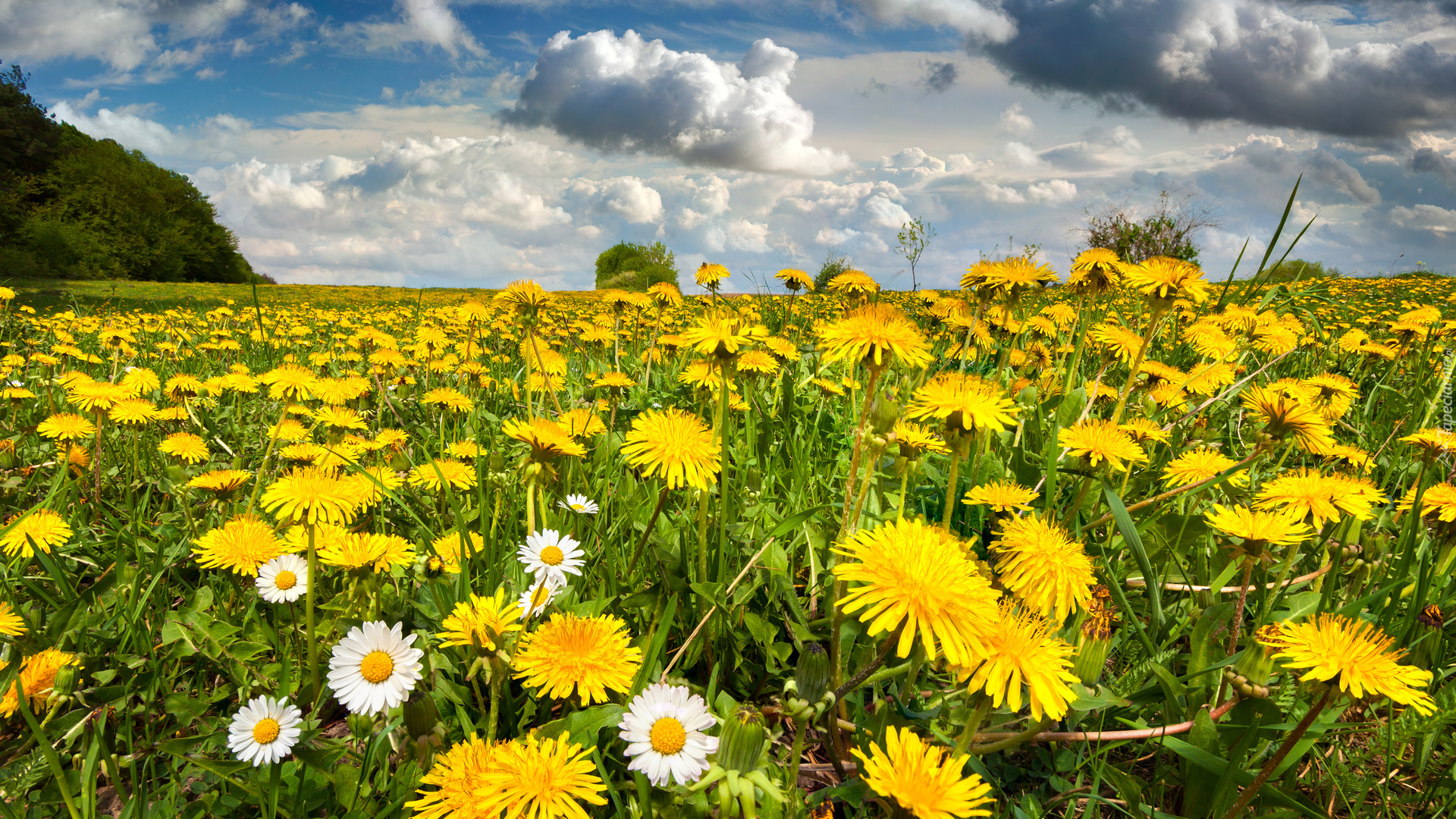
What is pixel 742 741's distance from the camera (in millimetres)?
907

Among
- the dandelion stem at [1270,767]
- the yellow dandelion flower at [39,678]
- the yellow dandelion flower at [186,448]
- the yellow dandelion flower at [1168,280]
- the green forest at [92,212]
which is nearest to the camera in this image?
the dandelion stem at [1270,767]

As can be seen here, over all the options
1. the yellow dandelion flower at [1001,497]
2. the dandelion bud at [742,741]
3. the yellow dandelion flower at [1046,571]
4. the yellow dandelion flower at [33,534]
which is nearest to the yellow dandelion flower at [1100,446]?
the yellow dandelion flower at [1001,497]

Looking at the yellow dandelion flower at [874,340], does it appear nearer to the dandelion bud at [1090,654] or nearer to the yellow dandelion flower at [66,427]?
the dandelion bud at [1090,654]

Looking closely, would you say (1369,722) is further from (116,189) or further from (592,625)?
(116,189)

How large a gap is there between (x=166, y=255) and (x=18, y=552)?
49.1m

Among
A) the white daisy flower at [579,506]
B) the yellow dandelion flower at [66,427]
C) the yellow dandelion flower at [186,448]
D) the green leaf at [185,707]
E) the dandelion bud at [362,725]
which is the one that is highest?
the yellow dandelion flower at [66,427]

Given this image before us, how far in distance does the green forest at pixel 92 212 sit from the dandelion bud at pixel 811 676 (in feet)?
110

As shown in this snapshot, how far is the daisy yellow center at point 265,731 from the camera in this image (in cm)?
112

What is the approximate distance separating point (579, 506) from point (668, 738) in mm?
921

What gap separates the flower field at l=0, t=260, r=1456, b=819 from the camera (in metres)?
1.00

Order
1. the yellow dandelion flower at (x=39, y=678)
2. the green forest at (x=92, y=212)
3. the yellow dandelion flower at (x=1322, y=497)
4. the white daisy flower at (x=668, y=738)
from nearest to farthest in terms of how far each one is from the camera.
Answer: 1. the white daisy flower at (x=668, y=738)
2. the yellow dandelion flower at (x=39, y=678)
3. the yellow dandelion flower at (x=1322, y=497)
4. the green forest at (x=92, y=212)

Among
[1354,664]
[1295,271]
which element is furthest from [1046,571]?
[1295,271]

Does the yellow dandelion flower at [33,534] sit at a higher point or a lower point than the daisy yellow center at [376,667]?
higher

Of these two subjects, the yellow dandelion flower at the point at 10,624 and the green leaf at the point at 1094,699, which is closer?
the green leaf at the point at 1094,699
